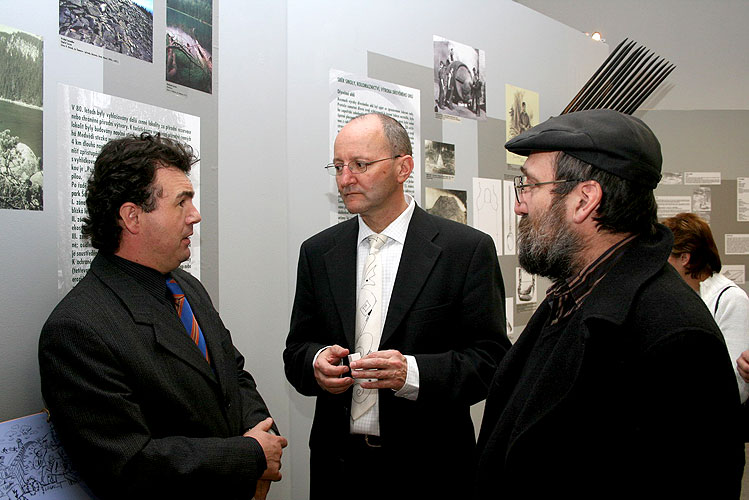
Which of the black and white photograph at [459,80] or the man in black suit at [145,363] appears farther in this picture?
the black and white photograph at [459,80]

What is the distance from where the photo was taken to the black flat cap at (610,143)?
139cm

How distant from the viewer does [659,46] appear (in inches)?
250

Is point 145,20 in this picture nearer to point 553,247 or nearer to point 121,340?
point 121,340

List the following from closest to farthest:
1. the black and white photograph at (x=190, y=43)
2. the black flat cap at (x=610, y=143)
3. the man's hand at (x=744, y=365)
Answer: the black flat cap at (x=610, y=143), the black and white photograph at (x=190, y=43), the man's hand at (x=744, y=365)

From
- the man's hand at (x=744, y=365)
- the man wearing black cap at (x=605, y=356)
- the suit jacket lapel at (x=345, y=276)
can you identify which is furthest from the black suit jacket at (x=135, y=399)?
the man's hand at (x=744, y=365)

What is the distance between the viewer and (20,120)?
72.3 inches

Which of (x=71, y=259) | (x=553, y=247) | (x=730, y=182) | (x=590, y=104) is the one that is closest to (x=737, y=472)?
(x=553, y=247)

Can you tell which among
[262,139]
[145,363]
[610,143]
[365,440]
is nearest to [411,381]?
[365,440]

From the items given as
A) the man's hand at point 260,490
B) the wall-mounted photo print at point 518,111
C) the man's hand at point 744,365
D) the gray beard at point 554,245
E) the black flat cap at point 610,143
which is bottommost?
the man's hand at point 260,490

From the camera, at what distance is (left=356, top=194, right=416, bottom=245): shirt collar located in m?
2.33

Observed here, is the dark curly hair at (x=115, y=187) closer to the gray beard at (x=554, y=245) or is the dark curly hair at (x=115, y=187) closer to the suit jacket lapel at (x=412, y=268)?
the suit jacket lapel at (x=412, y=268)

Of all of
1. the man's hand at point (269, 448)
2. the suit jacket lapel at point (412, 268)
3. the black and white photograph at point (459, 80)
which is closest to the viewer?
the man's hand at point (269, 448)

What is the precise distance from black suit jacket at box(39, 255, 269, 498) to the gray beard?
3.39 feet

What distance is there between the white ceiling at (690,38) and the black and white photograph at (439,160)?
3.67 meters
